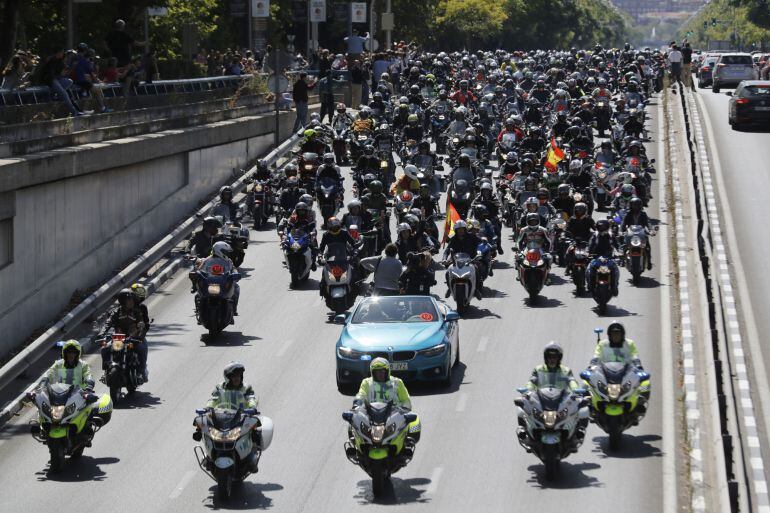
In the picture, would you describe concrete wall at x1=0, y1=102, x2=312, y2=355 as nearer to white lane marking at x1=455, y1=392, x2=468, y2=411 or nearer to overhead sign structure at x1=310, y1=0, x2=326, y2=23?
white lane marking at x1=455, y1=392, x2=468, y2=411

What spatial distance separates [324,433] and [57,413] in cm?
357

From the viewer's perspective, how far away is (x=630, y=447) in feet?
66.8

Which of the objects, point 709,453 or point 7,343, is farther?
point 7,343

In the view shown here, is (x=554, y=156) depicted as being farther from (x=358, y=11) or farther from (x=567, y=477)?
(x=358, y=11)

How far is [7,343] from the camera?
27203 millimetres

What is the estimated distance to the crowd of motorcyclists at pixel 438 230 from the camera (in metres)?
20.1

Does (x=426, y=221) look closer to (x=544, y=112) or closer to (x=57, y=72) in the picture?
(x=57, y=72)

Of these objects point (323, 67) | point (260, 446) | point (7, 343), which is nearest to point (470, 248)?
point (7, 343)

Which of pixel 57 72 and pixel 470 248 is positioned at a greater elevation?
pixel 57 72

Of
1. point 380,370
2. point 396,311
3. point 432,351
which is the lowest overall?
point 432,351

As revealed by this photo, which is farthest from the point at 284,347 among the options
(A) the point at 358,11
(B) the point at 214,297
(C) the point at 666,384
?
(A) the point at 358,11

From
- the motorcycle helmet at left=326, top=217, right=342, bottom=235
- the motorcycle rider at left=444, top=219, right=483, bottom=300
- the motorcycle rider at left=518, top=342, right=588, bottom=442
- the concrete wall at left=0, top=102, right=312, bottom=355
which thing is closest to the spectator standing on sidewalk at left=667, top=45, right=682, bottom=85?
the concrete wall at left=0, top=102, right=312, bottom=355

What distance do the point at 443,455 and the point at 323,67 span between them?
36.4 m

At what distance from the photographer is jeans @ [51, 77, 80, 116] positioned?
105ft
